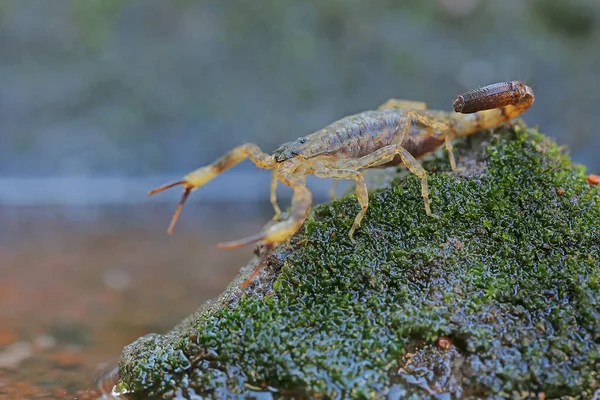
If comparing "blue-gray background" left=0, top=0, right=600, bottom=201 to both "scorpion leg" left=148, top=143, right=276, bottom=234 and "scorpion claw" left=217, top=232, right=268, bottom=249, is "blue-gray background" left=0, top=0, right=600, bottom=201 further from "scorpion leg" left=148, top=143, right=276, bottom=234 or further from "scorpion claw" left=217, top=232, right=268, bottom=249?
"scorpion claw" left=217, top=232, right=268, bottom=249

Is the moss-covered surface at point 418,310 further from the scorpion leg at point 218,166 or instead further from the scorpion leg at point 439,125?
the scorpion leg at point 218,166

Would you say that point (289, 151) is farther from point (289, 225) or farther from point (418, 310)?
point (418, 310)

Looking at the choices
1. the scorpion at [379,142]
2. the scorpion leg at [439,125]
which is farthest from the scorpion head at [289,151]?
the scorpion leg at [439,125]

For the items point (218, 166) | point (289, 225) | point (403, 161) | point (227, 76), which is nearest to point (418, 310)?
point (289, 225)

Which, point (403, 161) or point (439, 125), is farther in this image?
point (439, 125)

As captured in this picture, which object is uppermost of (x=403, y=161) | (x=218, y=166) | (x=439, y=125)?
(x=439, y=125)

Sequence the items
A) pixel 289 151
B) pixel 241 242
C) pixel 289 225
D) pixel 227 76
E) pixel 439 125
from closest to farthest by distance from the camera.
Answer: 1. pixel 241 242
2. pixel 289 225
3. pixel 289 151
4. pixel 439 125
5. pixel 227 76

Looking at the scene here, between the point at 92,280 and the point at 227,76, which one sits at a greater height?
the point at 227,76

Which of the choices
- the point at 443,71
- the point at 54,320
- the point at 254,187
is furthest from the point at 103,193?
the point at 443,71

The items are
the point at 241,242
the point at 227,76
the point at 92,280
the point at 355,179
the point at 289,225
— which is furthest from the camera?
the point at 227,76
